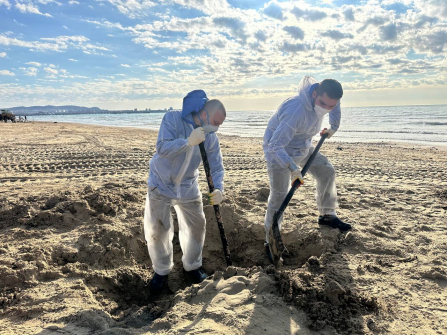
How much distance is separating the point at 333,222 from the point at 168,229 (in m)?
2.35

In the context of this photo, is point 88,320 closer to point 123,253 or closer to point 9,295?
point 9,295

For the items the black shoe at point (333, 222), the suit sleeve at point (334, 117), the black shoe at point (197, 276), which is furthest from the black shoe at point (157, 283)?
the suit sleeve at point (334, 117)

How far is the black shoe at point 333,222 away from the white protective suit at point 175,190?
189cm

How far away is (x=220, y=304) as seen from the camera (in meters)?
2.38

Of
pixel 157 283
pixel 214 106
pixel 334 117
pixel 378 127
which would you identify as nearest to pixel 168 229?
pixel 157 283

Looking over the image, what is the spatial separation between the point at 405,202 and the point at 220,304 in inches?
171

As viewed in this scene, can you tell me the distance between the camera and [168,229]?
3.17 m

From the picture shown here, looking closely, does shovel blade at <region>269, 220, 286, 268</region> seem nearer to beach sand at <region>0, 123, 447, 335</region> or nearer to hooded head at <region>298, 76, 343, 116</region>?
beach sand at <region>0, 123, 447, 335</region>

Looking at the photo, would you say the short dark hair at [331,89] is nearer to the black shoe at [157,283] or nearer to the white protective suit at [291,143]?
the white protective suit at [291,143]

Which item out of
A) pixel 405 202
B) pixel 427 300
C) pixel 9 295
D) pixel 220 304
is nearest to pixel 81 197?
pixel 9 295

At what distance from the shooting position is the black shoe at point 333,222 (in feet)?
13.6

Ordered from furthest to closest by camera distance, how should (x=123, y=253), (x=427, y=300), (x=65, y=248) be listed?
(x=123, y=253) → (x=65, y=248) → (x=427, y=300)

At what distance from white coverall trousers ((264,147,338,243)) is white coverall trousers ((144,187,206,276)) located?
3.38 feet

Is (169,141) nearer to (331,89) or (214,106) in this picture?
(214,106)
